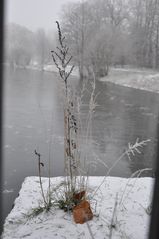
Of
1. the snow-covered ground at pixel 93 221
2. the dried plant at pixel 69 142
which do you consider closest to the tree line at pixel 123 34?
the snow-covered ground at pixel 93 221

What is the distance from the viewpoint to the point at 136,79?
27531mm

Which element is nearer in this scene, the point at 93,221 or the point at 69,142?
the point at 93,221

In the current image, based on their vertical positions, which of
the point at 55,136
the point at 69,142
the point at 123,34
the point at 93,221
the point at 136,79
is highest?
the point at 123,34

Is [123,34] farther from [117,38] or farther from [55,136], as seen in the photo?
[55,136]

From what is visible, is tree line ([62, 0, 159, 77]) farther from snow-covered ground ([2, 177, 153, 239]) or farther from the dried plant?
the dried plant

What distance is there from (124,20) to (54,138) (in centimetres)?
3512

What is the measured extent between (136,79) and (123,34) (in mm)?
9018

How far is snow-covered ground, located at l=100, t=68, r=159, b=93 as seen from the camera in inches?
970

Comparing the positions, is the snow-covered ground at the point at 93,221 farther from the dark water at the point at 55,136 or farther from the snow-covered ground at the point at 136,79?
the snow-covered ground at the point at 136,79

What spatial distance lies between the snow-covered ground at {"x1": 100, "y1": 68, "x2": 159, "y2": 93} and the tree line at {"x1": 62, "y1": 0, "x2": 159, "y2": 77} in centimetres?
129

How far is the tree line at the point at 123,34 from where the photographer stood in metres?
29.6

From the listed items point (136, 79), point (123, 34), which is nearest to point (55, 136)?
point (136, 79)

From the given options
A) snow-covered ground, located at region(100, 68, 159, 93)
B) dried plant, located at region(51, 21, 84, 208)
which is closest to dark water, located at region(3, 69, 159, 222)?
dried plant, located at region(51, 21, 84, 208)

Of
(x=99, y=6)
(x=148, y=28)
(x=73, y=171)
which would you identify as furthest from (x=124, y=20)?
→ (x=73, y=171)
